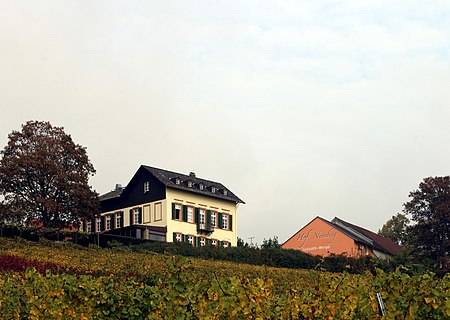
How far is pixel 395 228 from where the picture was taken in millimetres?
82812

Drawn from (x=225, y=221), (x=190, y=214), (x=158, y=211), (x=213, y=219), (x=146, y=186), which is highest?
(x=146, y=186)

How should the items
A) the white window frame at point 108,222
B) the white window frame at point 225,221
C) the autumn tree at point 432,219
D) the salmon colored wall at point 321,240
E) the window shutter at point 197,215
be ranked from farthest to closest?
the salmon colored wall at point 321,240 → the white window frame at point 108,222 → the white window frame at point 225,221 → the window shutter at point 197,215 → the autumn tree at point 432,219

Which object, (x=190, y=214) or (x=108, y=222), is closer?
(x=190, y=214)

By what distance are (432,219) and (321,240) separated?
12416mm

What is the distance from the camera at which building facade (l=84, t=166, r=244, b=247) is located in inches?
2217

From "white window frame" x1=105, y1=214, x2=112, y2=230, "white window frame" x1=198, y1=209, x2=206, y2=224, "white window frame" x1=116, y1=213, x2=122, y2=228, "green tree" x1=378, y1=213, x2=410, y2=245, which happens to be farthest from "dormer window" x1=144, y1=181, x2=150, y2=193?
"green tree" x1=378, y1=213, x2=410, y2=245

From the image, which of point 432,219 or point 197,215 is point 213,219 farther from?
point 432,219

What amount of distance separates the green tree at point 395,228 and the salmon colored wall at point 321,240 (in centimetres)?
1751

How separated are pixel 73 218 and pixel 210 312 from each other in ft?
144

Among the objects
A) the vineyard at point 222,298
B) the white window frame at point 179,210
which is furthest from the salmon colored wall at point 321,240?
the vineyard at point 222,298

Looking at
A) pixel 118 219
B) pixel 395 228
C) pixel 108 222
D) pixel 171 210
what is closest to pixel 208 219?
pixel 171 210

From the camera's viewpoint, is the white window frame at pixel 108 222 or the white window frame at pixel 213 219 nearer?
the white window frame at pixel 213 219

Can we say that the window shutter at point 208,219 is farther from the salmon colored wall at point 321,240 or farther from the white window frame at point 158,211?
the salmon colored wall at point 321,240

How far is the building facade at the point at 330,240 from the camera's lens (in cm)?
6456
